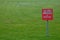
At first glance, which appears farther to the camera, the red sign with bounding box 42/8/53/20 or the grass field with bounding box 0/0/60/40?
the grass field with bounding box 0/0/60/40

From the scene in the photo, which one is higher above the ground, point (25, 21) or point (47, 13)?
point (47, 13)

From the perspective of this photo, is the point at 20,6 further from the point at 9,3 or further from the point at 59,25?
the point at 59,25

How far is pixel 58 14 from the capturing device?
39.0ft

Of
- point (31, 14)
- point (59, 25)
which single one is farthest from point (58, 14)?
point (59, 25)

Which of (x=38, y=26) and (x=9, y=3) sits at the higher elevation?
(x=9, y=3)

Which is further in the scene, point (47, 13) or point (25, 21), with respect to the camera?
point (25, 21)

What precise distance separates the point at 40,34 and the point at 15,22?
6.75ft

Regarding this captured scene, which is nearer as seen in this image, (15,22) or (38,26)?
(38,26)

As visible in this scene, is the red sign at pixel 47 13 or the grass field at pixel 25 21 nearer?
the red sign at pixel 47 13

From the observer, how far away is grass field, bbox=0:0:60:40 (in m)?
8.49

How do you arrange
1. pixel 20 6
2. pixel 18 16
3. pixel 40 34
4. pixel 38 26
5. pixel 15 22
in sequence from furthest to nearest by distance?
pixel 20 6 → pixel 18 16 → pixel 15 22 → pixel 38 26 → pixel 40 34

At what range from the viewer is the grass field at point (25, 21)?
849 cm

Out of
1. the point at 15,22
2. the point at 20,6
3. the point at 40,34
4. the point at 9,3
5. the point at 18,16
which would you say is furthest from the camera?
the point at 9,3

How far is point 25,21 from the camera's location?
10.6 m
